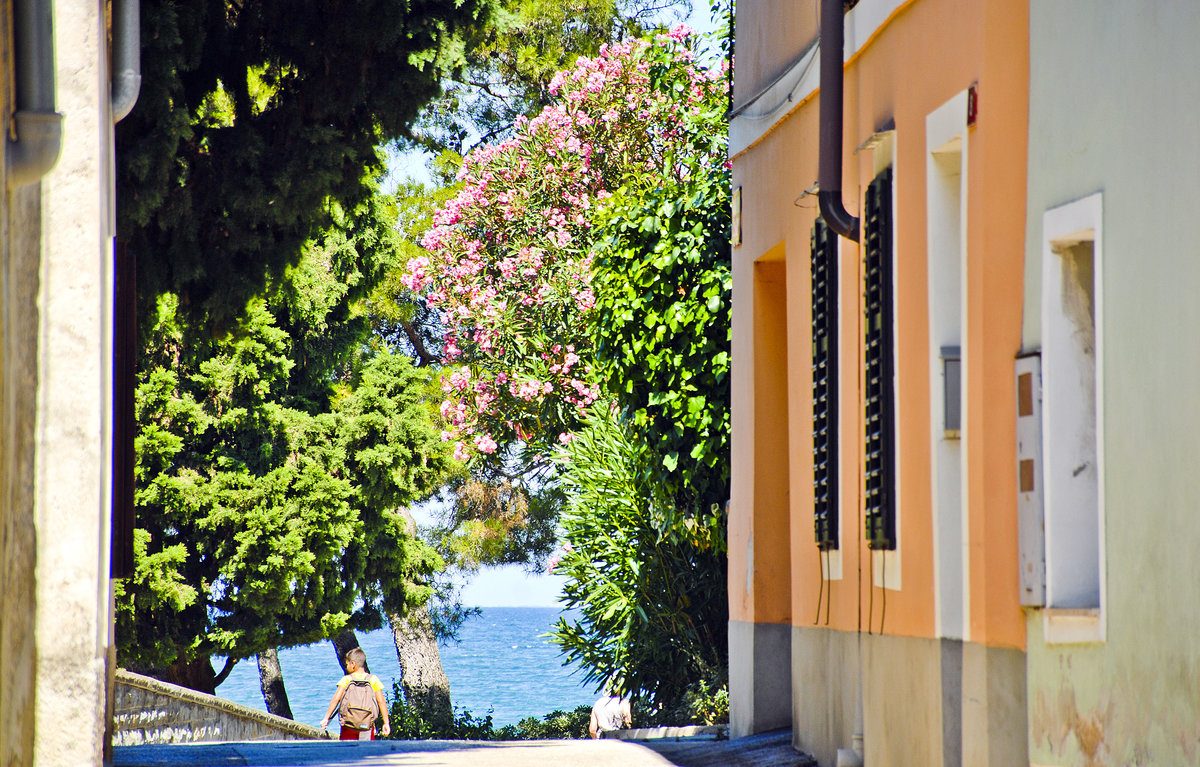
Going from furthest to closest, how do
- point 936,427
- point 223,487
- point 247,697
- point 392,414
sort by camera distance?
point 247,697, point 392,414, point 223,487, point 936,427

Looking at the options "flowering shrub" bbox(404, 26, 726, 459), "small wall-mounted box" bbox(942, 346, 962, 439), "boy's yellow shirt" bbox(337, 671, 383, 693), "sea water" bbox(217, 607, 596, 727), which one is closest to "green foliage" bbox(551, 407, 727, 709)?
"boy's yellow shirt" bbox(337, 671, 383, 693)

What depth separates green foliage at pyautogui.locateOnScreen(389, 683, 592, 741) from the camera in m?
20.1

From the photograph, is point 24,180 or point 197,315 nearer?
point 24,180

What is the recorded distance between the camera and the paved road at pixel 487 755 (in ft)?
27.8

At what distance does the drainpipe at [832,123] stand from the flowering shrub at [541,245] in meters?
10.5

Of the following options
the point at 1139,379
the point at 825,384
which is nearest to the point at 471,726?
the point at 825,384

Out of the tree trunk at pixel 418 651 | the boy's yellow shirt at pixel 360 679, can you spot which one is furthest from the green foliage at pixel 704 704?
the tree trunk at pixel 418 651

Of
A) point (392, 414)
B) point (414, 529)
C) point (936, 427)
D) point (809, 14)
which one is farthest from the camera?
point (414, 529)

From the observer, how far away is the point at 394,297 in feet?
85.6

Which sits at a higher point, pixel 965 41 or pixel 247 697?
pixel 965 41

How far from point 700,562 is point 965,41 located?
8.31 meters

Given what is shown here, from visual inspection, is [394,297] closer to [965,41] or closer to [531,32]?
[531,32]

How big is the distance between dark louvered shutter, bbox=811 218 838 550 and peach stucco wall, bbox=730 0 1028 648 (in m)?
0.20

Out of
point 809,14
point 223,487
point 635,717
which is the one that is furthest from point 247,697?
point 809,14
